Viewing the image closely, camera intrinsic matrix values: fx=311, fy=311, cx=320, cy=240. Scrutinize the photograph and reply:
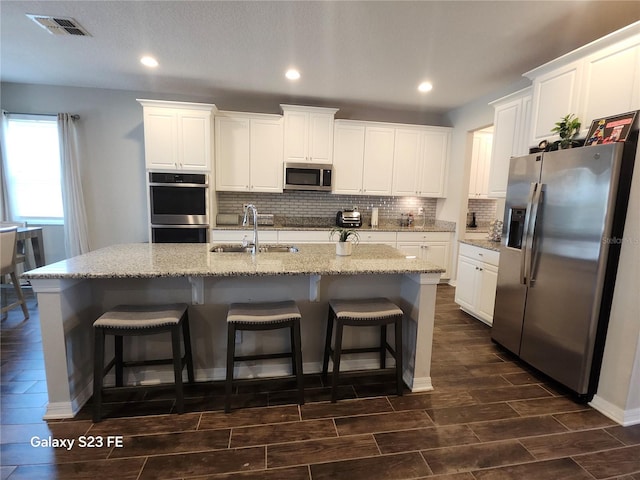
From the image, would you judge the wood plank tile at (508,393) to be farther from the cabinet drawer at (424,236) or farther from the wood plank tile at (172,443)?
the cabinet drawer at (424,236)

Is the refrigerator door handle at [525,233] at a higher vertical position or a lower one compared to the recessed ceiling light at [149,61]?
lower

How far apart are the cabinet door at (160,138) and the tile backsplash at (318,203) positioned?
87 centimetres

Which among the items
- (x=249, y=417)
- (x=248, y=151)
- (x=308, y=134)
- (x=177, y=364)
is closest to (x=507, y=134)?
(x=308, y=134)

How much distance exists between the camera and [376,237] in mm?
4508

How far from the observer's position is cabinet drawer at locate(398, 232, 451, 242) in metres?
4.58

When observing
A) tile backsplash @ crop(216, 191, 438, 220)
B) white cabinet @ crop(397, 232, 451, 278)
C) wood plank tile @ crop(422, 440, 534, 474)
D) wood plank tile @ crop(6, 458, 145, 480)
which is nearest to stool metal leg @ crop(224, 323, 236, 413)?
wood plank tile @ crop(6, 458, 145, 480)

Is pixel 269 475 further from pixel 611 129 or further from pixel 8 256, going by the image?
pixel 8 256

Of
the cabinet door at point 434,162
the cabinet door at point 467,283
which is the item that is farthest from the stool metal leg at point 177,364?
the cabinet door at point 434,162

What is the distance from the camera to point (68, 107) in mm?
4117

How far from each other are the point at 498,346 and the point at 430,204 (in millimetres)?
2812

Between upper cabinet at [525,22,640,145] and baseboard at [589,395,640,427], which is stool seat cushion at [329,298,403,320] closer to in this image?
baseboard at [589,395,640,427]

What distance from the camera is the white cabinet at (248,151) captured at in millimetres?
4191

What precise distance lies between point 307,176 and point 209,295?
2.67 metres

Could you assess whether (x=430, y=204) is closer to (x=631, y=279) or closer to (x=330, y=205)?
(x=330, y=205)
